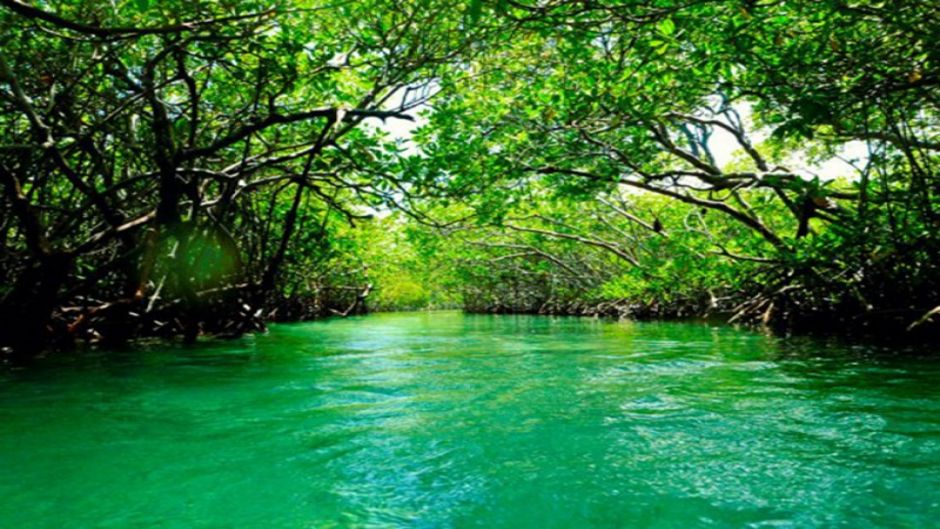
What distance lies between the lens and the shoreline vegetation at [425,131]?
5.09 m

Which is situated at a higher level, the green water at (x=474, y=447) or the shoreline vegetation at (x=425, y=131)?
the shoreline vegetation at (x=425, y=131)

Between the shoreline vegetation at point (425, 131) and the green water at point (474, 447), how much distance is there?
5.99 ft

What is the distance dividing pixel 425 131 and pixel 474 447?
16.9 feet

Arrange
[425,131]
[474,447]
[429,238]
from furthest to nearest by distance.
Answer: [429,238]
[425,131]
[474,447]

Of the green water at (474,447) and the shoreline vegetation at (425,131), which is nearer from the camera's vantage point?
the green water at (474,447)

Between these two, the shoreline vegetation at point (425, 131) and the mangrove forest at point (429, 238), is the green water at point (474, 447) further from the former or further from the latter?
the shoreline vegetation at point (425, 131)

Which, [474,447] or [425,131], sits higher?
[425,131]

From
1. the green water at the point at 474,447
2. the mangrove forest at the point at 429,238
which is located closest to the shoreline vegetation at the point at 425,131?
the mangrove forest at the point at 429,238

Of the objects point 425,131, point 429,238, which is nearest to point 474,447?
point 425,131

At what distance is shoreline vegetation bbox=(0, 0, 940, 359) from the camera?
509 cm

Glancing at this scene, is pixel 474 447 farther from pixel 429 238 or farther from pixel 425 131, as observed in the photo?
pixel 429 238

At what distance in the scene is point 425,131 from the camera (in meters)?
7.42

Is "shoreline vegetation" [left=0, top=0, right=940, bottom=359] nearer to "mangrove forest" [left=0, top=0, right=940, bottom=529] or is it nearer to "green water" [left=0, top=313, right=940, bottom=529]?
"mangrove forest" [left=0, top=0, right=940, bottom=529]

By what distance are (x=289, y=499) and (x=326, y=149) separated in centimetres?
583
